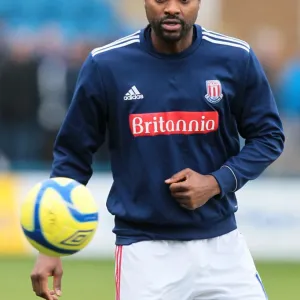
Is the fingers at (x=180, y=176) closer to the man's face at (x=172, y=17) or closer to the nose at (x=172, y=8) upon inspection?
the man's face at (x=172, y=17)

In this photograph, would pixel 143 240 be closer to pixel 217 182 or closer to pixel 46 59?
pixel 217 182

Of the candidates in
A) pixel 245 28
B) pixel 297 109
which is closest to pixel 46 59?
pixel 297 109

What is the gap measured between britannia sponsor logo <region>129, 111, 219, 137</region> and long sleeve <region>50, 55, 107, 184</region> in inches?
11.3

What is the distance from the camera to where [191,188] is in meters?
5.35

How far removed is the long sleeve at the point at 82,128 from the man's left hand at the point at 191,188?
22.1 inches

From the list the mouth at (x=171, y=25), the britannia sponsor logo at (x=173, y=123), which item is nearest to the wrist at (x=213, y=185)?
the britannia sponsor logo at (x=173, y=123)

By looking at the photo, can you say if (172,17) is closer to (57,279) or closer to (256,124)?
(256,124)

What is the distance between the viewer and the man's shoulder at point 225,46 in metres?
5.67

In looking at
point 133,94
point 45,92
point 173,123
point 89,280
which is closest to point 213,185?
point 173,123

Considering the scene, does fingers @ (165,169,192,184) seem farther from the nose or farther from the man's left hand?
the nose

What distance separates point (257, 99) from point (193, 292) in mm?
1048

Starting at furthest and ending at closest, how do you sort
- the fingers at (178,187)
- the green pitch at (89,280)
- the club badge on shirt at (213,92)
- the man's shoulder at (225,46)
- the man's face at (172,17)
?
the green pitch at (89,280) → the man's shoulder at (225,46) → the club badge on shirt at (213,92) → the man's face at (172,17) → the fingers at (178,187)

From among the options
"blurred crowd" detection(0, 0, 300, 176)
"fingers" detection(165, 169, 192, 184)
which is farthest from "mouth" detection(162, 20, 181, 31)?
"blurred crowd" detection(0, 0, 300, 176)

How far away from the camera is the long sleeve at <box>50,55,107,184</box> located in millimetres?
5688
